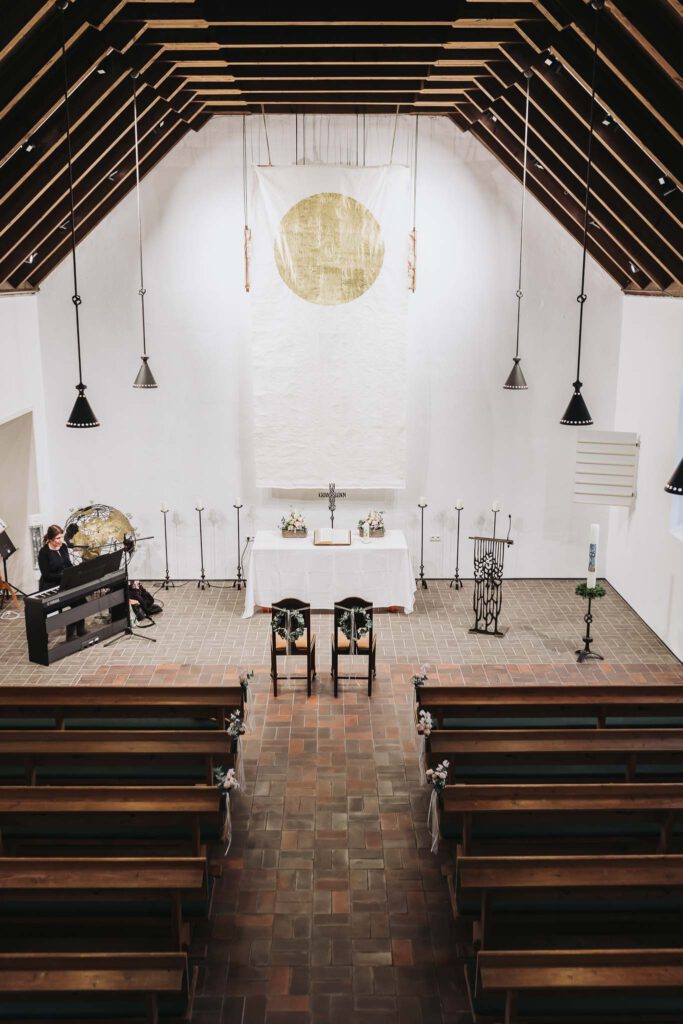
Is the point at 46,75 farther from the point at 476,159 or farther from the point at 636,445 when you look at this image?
the point at 636,445

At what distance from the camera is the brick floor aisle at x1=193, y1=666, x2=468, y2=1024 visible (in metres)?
6.13

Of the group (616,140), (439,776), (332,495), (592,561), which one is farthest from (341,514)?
(439,776)

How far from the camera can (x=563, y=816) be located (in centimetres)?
671

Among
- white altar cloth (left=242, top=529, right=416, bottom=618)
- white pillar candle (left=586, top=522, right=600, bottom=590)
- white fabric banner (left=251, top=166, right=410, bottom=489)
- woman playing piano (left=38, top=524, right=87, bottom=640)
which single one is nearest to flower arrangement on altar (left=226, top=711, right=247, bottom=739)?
woman playing piano (left=38, top=524, right=87, bottom=640)

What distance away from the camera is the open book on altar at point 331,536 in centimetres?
1315

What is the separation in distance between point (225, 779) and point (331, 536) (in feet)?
20.7

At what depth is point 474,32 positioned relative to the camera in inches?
357

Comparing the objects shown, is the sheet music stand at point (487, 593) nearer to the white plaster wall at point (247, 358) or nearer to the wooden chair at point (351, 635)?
the white plaster wall at point (247, 358)

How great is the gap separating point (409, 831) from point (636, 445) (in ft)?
23.0

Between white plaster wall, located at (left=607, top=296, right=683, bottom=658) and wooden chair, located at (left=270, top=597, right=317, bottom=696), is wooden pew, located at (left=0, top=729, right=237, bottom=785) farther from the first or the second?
white plaster wall, located at (left=607, top=296, right=683, bottom=658)

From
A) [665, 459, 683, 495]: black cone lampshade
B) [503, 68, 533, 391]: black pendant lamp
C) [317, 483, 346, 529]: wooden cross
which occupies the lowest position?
[317, 483, 346, 529]: wooden cross

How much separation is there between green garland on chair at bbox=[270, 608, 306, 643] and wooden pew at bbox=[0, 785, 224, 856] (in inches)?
141

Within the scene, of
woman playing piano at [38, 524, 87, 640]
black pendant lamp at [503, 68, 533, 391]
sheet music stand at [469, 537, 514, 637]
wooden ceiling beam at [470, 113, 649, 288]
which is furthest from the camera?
sheet music stand at [469, 537, 514, 637]

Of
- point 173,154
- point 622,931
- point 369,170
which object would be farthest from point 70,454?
point 622,931
